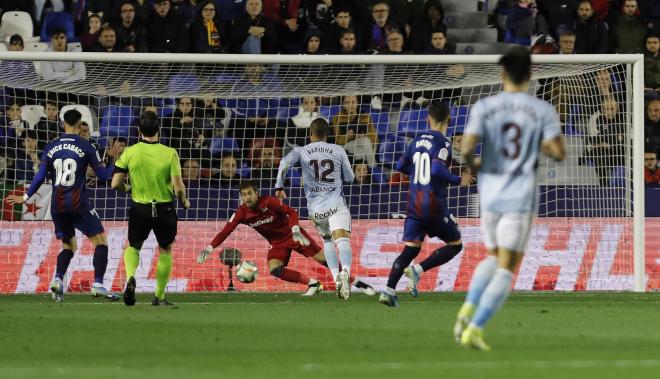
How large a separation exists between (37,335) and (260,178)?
314 inches

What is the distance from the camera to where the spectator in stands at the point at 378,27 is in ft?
67.3

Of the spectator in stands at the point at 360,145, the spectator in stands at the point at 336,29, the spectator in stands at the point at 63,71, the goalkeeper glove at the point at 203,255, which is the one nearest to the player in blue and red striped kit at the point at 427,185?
the goalkeeper glove at the point at 203,255

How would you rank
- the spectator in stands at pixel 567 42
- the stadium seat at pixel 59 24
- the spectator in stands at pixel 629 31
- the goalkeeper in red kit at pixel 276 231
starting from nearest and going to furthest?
the goalkeeper in red kit at pixel 276 231 < the spectator in stands at pixel 567 42 < the stadium seat at pixel 59 24 < the spectator in stands at pixel 629 31

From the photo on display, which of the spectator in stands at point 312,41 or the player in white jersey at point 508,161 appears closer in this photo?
the player in white jersey at point 508,161

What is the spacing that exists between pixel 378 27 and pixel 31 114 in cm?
575

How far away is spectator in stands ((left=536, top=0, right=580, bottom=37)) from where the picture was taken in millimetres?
21875

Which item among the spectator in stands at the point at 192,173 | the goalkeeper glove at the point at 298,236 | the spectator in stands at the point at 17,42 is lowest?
the goalkeeper glove at the point at 298,236

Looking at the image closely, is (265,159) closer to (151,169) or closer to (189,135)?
(189,135)

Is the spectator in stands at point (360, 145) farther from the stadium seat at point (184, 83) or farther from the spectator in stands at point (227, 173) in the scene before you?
the stadium seat at point (184, 83)

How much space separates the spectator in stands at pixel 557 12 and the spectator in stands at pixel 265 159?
19.7 feet

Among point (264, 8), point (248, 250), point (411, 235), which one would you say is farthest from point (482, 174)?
point (264, 8)

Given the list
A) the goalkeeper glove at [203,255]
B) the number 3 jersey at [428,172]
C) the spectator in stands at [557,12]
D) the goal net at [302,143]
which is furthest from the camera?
the spectator in stands at [557,12]

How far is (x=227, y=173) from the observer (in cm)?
1759

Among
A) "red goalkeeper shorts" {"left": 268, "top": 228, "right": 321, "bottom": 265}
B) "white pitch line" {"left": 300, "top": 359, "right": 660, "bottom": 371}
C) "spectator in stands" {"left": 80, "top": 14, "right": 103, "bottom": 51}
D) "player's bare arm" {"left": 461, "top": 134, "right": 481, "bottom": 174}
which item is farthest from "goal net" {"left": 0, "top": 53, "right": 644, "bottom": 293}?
"white pitch line" {"left": 300, "top": 359, "right": 660, "bottom": 371}
